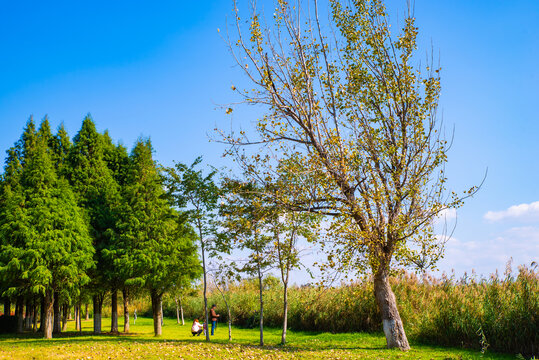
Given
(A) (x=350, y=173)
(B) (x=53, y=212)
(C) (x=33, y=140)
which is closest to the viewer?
(A) (x=350, y=173)

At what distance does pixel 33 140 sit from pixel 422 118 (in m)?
30.6

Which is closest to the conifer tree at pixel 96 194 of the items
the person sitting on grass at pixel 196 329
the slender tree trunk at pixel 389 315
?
the person sitting on grass at pixel 196 329

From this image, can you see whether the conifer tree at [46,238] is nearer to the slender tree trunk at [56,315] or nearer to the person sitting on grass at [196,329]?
the slender tree trunk at [56,315]

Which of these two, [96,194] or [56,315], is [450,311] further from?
[56,315]

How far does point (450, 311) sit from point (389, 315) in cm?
262

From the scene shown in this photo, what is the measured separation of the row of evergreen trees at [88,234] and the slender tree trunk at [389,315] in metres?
10.6

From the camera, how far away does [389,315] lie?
720 inches

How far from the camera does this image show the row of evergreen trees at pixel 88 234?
86.0 feet

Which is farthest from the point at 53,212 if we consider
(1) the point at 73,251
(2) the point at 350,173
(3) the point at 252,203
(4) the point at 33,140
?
(2) the point at 350,173

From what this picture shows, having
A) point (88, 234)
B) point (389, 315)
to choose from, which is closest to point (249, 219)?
point (389, 315)

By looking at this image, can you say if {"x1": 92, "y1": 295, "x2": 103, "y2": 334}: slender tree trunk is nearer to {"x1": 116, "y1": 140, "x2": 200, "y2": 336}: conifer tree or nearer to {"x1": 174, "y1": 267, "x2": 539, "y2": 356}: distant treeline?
{"x1": 116, "y1": 140, "x2": 200, "y2": 336}: conifer tree

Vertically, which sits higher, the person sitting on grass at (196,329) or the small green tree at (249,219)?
the small green tree at (249,219)

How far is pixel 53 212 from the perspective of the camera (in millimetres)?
27438

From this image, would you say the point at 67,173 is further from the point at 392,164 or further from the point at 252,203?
the point at 392,164
